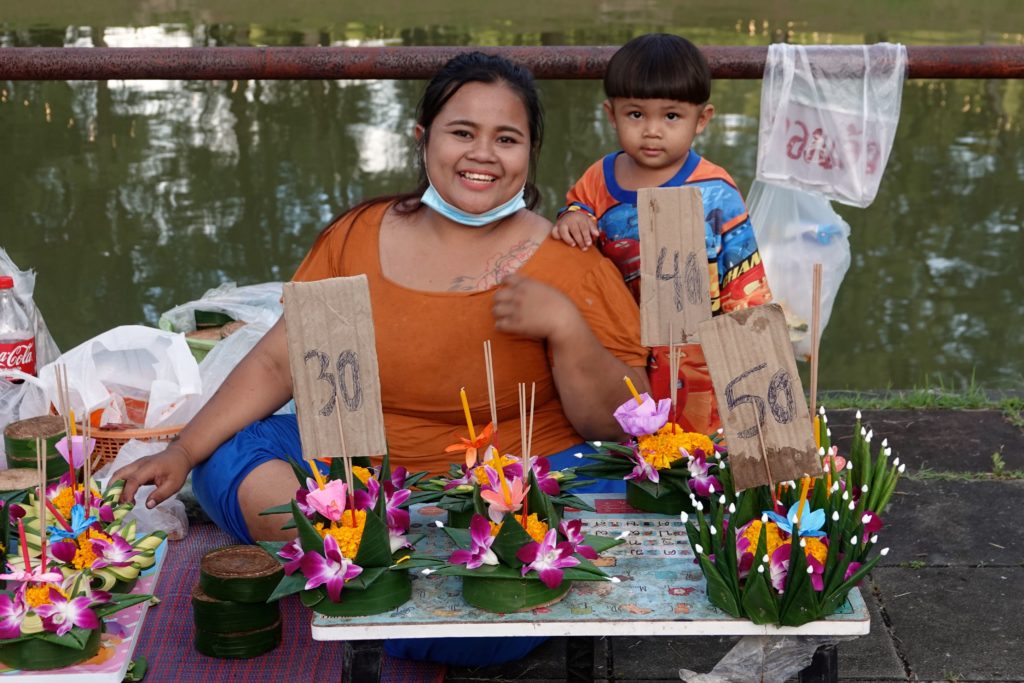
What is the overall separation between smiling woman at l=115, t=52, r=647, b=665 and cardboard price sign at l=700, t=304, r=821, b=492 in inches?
17.6

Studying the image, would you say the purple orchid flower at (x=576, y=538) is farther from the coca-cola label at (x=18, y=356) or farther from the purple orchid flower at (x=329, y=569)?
the coca-cola label at (x=18, y=356)

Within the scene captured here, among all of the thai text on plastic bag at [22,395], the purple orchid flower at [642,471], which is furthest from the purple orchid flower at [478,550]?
the thai text on plastic bag at [22,395]

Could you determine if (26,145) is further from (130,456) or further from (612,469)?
(612,469)

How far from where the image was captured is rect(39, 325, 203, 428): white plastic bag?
2914 millimetres

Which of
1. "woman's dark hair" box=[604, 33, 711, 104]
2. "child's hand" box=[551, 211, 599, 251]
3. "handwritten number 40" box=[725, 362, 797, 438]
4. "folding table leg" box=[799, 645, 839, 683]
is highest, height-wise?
"woman's dark hair" box=[604, 33, 711, 104]

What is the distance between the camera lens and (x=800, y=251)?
325 centimetres

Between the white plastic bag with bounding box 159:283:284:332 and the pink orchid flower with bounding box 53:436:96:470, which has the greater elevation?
the pink orchid flower with bounding box 53:436:96:470

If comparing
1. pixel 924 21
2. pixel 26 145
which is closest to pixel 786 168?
pixel 26 145

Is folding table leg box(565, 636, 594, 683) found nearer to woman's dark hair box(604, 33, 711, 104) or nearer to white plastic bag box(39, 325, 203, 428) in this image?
woman's dark hair box(604, 33, 711, 104)

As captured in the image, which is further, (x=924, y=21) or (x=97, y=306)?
(x=924, y=21)

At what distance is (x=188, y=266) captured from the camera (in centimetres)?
535

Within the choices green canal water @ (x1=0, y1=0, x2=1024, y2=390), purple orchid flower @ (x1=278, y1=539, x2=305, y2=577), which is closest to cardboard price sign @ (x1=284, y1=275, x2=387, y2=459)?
purple orchid flower @ (x1=278, y1=539, x2=305, y2=577)

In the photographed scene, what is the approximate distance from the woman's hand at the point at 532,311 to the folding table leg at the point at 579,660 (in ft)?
1.67

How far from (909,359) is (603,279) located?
290cm
